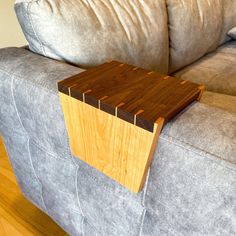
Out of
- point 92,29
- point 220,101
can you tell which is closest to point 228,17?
point 220,101

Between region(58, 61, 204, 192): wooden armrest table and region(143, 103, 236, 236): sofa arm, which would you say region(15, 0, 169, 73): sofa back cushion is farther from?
region(143, 103, 236, 236): sofa arm

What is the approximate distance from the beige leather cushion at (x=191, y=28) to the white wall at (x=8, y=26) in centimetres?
104

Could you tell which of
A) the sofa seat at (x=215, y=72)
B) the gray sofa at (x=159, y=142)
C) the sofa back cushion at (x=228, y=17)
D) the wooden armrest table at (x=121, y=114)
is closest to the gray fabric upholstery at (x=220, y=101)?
the gray sofa at (x=159, y=142)

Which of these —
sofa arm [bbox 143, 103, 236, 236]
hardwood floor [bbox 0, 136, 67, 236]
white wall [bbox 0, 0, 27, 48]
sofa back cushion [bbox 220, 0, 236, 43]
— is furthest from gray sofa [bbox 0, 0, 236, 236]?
white wall [bbox 0, 0, 27, 48]

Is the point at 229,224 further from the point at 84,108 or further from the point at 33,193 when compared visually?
the point at 33,193

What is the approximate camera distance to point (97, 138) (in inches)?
23.5

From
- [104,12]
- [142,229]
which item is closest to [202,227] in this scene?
[142,229]

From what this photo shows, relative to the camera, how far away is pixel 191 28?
136cm

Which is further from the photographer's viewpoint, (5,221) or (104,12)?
(5,221)

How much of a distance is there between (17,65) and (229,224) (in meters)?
0.69

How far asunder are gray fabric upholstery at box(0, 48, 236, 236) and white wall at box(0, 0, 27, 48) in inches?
38.6

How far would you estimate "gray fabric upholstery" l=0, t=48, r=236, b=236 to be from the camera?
0.48 meters

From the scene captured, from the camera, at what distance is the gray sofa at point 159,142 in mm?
490

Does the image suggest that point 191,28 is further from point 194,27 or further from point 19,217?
point 19,217
